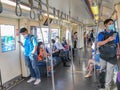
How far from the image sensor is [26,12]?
5.07 m

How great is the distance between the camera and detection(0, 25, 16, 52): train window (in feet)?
15.8

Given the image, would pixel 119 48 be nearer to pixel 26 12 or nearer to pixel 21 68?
pixel 26 12

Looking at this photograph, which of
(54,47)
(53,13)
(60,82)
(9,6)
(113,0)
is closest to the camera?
(9,6)

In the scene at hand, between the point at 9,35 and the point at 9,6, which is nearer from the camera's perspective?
the point at 9,6

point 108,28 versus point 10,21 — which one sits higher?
point 10,21

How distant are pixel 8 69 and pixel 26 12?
1.56m

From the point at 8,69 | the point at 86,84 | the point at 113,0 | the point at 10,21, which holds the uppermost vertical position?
the point at 113,0

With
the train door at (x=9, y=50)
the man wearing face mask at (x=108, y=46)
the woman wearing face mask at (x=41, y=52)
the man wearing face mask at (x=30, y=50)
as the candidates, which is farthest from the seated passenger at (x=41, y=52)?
the man wearing face mask at (x=108, y=46)

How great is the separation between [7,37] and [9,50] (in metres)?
0.35

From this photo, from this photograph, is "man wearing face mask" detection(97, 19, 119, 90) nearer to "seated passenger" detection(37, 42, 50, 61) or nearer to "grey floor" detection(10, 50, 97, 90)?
"grey floor" detection(10, 50, 97, 90)

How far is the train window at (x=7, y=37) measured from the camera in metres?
4.81

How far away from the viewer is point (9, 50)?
5051 millimetres

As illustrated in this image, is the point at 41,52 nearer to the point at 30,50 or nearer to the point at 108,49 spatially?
the point at 30,50

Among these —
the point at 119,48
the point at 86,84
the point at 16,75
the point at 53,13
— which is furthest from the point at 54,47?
the point at 119,48
